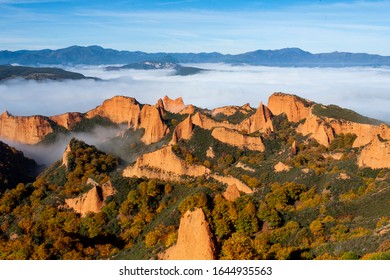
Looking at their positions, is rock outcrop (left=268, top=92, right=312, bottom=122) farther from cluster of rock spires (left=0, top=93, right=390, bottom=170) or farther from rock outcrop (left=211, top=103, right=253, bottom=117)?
rock outcrop (left=211, top=103, right=253, bottom=117)

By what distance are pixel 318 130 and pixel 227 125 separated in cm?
1766

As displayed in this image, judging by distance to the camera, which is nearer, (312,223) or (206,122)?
(312,223)

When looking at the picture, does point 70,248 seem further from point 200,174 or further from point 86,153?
point 86,153

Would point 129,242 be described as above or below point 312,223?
below

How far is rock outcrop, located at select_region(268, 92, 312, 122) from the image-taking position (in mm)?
91750

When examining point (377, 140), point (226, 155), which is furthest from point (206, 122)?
point (377, 140)

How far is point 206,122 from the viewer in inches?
3366

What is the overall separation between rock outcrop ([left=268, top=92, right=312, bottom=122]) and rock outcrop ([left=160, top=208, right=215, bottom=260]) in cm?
6620

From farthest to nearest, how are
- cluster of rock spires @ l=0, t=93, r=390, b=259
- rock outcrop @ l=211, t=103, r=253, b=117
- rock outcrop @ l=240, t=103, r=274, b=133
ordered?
rock outcrop @ l=211, t=103, r=253, b=117
rock outcrop @ l=240, t=103, r=274, b=133
cluster of rock spires @ l=0, t=93, r=390, b=259

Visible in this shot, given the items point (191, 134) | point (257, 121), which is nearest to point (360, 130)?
point (257, 121)

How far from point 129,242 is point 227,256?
2133 centimetres

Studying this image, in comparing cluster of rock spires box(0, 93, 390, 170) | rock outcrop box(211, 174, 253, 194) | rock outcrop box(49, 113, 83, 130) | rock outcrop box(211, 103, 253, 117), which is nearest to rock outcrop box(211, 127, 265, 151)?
cluster of rock spires box(0, 93, 390, 170)

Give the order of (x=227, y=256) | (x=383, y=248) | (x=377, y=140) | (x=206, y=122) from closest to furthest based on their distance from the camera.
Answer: (x=227, y=256) → (x=383, y=248) → (x=377, y=140) → (x=206, y=122)

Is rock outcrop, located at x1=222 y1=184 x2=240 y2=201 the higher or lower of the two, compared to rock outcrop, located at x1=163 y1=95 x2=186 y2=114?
lower
